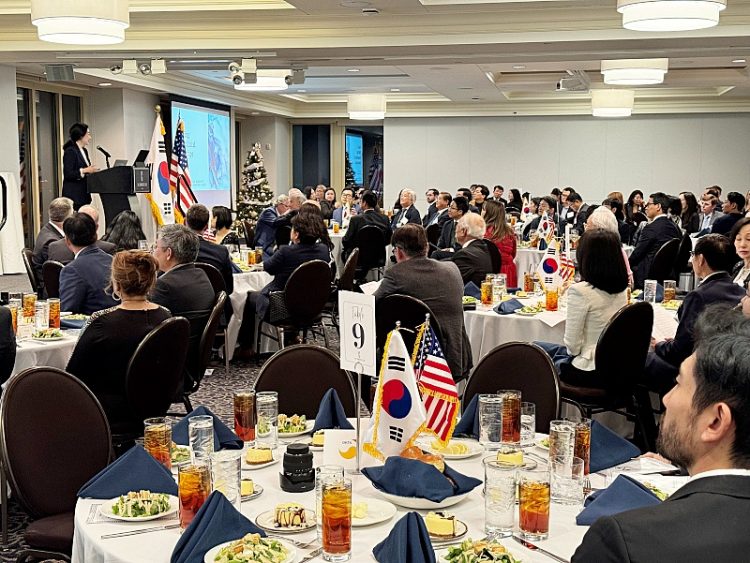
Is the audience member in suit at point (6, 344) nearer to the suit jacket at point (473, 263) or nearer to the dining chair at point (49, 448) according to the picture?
the dining chair at point (49, 448)

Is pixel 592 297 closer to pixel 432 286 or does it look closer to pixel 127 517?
pixel 432 286

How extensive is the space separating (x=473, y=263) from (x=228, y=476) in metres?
5.38

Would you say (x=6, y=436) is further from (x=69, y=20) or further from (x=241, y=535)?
(x=69, y=20)

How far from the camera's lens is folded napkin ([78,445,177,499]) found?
2479 mm

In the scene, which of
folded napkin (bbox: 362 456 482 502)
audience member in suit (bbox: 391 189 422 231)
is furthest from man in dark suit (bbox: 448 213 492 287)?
audience member in suit (bbox: 391 189 422 231)

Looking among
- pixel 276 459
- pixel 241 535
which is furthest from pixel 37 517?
pixel 241 535

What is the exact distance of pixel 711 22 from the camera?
6215mm

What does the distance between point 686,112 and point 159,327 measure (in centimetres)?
1720

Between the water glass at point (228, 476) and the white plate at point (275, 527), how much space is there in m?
0.09

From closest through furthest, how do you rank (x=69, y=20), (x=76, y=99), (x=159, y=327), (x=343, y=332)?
(x=343, y=332)
(x=159, y=327)
(x=69, y=20)
(x=76, y=99)

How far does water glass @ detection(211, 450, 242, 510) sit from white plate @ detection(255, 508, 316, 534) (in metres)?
0.09

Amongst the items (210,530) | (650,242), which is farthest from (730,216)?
(210,530)

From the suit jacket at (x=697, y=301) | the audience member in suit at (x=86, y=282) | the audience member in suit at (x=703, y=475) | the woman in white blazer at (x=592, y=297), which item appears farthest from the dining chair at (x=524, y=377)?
the audience member in suit at (x=86, y=282)

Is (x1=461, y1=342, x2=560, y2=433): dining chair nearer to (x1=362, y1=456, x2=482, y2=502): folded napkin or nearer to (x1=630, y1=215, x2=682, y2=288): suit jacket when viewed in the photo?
(x1=362, y1=456, x2=482, y2=502): folded napkin
